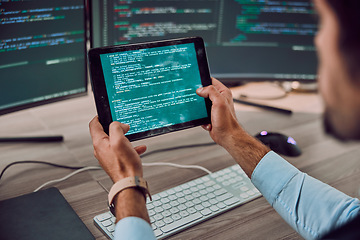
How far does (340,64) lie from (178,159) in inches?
24.5

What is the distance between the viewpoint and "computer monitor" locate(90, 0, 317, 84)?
125 centimetres

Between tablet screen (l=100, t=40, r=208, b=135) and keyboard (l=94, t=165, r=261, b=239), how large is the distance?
6.6 inches

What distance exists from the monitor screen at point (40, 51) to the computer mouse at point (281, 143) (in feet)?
2.01

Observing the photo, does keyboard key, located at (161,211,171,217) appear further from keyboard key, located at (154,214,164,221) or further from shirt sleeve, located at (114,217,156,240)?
shirt sleeve, located at (114,217,156,240)

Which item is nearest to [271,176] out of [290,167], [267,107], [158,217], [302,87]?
[290,167]

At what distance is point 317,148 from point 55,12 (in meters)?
Result: 0.89

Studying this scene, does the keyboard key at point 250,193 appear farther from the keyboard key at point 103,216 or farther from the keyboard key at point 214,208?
the keyboard key at point 103,216

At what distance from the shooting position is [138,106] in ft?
3.06

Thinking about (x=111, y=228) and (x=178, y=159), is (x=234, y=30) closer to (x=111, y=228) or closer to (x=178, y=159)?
(x=178, y=159)

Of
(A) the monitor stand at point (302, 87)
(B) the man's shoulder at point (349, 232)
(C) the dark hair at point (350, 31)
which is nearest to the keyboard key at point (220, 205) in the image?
(B) the man's shoulder at point (349, 232)

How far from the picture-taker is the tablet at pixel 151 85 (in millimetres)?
889

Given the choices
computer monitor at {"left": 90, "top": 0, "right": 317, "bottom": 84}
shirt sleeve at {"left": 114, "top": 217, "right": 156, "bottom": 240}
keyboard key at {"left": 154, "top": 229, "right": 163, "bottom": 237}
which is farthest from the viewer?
computer monitor at {"left": 90, "top": 0, "right": 317, "bottom": 84}

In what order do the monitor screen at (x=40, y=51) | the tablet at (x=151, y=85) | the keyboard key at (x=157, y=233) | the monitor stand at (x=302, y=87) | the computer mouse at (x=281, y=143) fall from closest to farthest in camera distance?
the keyboard key at (x=157, y=233) < the tablet at (x=151, y=85) < the monitor screen at (x=40, y=51) < the computer mouse at (x=281, y=143) < the monitor stand at (x=302, y=87)

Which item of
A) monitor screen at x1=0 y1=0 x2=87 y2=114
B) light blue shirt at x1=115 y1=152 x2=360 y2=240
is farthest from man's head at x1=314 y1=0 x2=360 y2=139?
monitor screen at x1=0 y1=0 x2=87 y2=114
